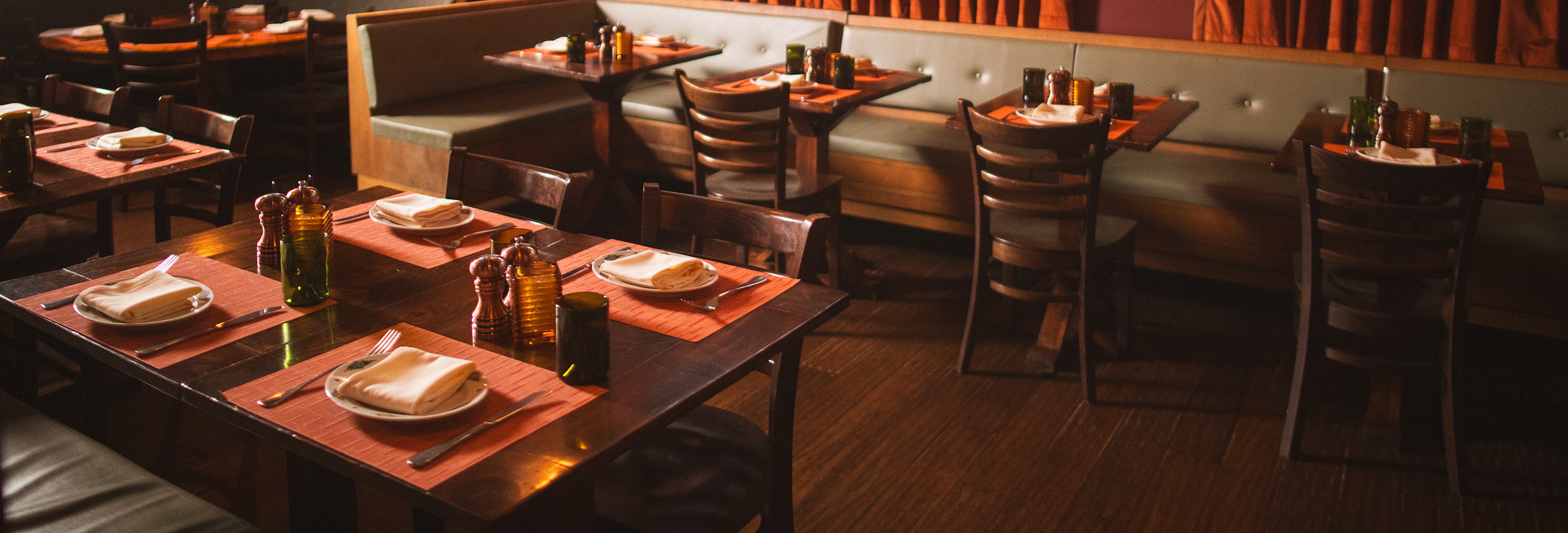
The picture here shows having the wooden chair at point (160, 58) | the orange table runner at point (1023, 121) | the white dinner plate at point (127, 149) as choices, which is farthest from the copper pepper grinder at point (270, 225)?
the wooden chair at point (160, 58)

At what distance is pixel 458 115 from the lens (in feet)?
13.9

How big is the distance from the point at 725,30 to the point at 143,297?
3638mm

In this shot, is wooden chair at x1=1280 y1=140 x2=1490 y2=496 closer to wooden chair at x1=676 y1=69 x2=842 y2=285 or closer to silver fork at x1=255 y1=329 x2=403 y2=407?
wooden chair at x1=676 y1=69 x2=842 y2=285

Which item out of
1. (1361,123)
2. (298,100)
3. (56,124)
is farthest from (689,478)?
(298,100)

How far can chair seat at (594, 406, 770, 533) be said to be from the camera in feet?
4.90

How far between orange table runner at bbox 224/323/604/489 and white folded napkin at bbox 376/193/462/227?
1.76ft

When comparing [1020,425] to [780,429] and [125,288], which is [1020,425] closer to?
[780,429]

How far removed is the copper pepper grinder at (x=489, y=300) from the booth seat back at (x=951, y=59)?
287 cm

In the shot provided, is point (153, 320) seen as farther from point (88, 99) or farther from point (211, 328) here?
point (88, 99)

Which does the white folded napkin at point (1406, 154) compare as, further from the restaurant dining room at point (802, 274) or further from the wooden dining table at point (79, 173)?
the wooden dining table at point (79, 173)

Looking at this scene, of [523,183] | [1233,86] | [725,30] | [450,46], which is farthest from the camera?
[725,30]

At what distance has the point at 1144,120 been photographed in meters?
3.08

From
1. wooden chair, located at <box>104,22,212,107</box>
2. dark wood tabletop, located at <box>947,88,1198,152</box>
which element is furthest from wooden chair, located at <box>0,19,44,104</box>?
dark wood tabletop, located at <box>947,88,1198,152</box>

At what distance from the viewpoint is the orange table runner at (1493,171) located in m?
2.36
